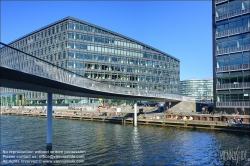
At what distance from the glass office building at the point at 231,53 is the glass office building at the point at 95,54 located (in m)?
55.7

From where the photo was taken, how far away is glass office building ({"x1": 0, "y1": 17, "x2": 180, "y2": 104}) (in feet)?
343

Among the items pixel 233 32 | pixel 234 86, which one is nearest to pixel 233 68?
pixel 234 86

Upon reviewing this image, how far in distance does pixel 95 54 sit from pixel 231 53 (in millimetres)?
61025

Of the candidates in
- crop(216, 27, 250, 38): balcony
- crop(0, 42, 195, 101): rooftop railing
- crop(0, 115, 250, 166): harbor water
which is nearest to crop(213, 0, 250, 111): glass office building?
crop(216, 27, 250, 38): balcony

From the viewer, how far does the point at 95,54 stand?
108750 mm

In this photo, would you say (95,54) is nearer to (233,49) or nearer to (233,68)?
(233,49)

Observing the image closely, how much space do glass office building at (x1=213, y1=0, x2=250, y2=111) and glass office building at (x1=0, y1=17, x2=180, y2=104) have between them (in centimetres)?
5566

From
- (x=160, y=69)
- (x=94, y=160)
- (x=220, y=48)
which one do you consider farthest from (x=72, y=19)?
(x=94, y=160)

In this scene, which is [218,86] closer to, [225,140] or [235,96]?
[235,96]

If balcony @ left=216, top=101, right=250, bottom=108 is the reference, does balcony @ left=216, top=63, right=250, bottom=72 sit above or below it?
above

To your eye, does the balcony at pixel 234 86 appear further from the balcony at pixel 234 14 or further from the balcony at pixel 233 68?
the balcony at pixel 234 14

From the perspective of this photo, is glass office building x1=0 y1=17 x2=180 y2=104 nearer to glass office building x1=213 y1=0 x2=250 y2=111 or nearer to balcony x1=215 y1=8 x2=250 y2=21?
glass office building x1=213 y1=0 x2=250 y2=111

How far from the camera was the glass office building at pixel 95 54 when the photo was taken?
4117 inches

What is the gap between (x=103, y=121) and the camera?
2692 inches
